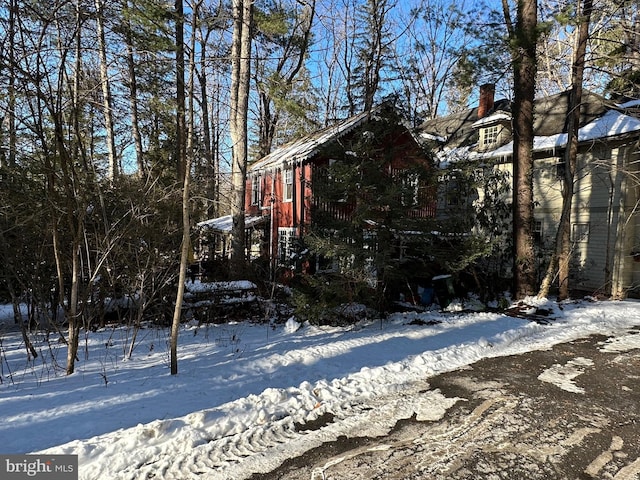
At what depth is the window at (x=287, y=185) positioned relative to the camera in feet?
50.6

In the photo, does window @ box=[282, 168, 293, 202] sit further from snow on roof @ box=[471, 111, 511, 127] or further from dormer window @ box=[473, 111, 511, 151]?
snow on roof @ box=[471, 111, 511, 127]

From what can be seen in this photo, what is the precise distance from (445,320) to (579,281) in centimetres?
794

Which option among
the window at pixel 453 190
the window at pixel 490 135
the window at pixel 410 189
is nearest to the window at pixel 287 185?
the window at pixel 453 190

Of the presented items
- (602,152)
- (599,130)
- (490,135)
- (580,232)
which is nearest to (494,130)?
(490,135)

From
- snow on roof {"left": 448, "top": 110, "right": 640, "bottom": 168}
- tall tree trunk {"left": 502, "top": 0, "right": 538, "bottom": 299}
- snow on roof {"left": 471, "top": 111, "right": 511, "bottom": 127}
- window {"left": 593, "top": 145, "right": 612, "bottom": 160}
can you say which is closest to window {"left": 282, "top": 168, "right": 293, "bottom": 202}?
snow on roof {"left": 448, "top": 110, "right": 640, "bottom": 168}

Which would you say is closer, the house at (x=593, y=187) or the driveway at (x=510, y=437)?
the driveway at (x=510, y=437)

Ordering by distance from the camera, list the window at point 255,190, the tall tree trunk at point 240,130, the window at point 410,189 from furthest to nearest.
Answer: the window at point 255,190 < the tall tree trunk at point 240,130 < the window at point 410,189

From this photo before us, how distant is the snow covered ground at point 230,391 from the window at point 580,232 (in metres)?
7.29

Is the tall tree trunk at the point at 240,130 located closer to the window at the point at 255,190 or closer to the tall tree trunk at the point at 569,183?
the window at the point at 255,190

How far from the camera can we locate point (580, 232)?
13.7 m

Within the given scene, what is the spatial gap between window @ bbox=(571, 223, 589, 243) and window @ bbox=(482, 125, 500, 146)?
489 centimetres

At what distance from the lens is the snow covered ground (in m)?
2.96

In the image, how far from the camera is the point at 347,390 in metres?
4.22

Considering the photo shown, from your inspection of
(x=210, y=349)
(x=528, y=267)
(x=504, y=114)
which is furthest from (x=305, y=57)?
(x=210, y=349)
